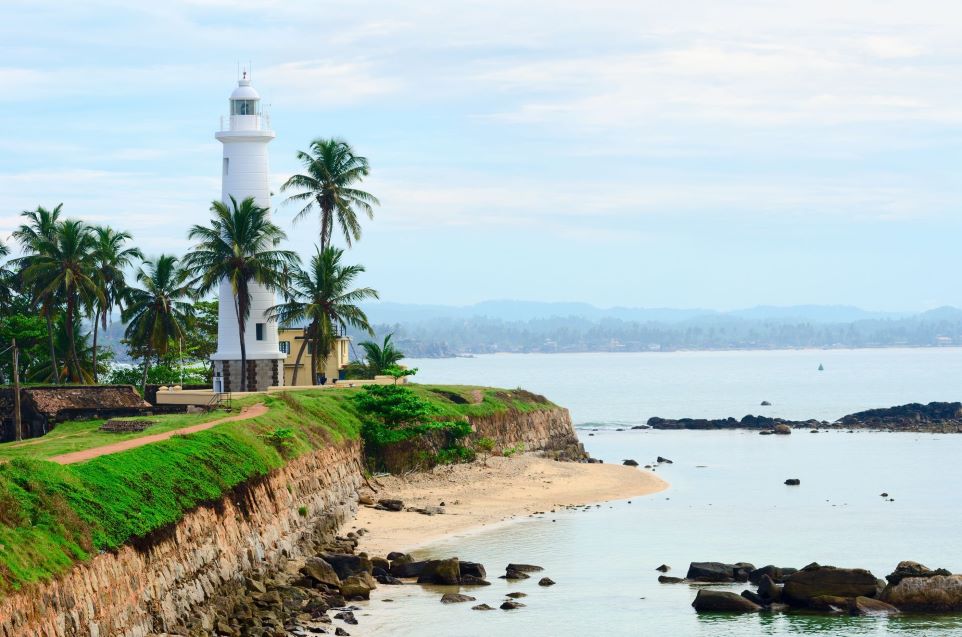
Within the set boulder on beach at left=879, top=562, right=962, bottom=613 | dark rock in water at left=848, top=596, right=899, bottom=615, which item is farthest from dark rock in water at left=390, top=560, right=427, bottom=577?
boulder on beach at left=879, top=562, right=962, bottom=613

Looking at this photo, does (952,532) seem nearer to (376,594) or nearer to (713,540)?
(713,540)

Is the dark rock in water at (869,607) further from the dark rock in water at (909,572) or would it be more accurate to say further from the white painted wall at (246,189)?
the white painted wall at (246,189)

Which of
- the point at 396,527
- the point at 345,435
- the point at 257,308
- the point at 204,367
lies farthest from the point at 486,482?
the point at 204,367

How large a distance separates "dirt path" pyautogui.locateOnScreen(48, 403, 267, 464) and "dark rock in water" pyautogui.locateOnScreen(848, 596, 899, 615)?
18.3 m

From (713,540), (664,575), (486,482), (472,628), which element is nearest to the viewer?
(472,628)

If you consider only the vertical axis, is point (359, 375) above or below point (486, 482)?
above

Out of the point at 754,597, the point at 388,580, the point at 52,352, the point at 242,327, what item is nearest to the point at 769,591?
the point at 754,597

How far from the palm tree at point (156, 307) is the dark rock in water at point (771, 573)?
36657mm

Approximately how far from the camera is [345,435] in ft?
163

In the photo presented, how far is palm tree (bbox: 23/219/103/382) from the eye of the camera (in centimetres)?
6169

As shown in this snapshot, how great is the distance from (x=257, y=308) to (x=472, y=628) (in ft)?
111

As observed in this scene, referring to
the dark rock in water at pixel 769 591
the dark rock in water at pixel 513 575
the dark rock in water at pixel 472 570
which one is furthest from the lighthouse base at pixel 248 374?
the dark rock in water at pixel 769 591

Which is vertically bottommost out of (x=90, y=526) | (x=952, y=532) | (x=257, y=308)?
(x=952, y=532)

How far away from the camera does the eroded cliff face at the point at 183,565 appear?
72.1 feet
